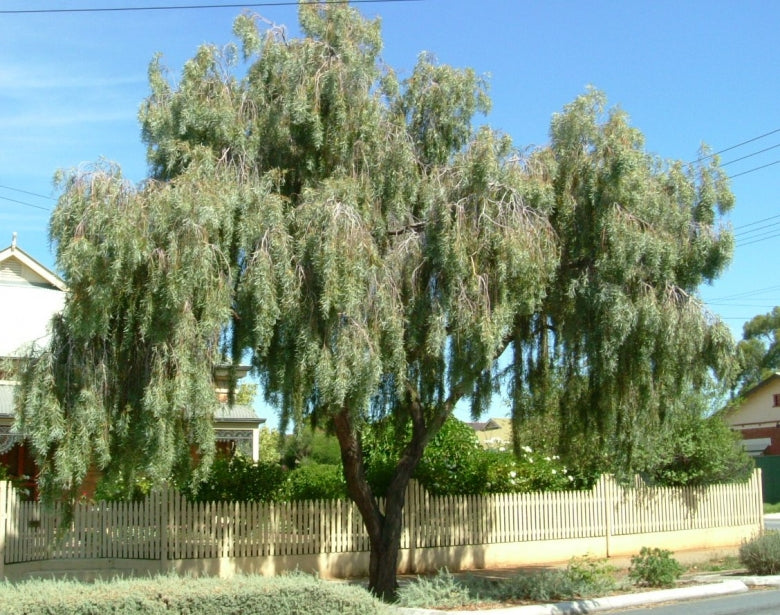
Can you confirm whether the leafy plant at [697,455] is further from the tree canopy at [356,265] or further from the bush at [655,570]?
the tree canopy at [356,265]

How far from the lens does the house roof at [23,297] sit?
23.3 meters

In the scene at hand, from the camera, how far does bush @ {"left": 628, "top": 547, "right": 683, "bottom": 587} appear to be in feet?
48.6

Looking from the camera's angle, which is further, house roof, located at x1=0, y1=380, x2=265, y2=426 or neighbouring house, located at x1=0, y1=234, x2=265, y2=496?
neighbouring house, located at x1=0, y1=234, x2=265, y2=496

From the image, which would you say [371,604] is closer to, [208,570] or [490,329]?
[490,329]

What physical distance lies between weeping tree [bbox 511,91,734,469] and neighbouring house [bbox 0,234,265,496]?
816cm

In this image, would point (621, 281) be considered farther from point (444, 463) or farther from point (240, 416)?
point (240, 416)

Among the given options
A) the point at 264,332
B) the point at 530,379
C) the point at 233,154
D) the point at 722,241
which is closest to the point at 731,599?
the point at 530,379

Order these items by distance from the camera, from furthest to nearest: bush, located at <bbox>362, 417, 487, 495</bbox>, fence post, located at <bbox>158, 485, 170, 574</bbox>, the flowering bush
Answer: the flowering bush
bush, located at <bbox>362, 417, 487, 495</bbox>
fence post, located at <bbox>158, 485, 170, 574</bbox>

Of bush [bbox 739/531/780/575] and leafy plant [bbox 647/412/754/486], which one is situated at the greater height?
leafy plant [bbox 647/412/754/486]

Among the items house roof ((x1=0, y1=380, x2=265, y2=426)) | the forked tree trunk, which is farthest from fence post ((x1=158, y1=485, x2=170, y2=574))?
house roof ((x1=0, y1=380, x2=265, y2=426))

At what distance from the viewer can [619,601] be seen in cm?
1363

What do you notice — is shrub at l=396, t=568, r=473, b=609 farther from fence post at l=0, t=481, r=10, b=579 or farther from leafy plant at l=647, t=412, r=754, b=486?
leafy plant at l=647, t=412, r=754, b=486

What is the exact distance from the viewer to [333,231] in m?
11.3

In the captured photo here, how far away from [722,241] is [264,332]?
640cm
